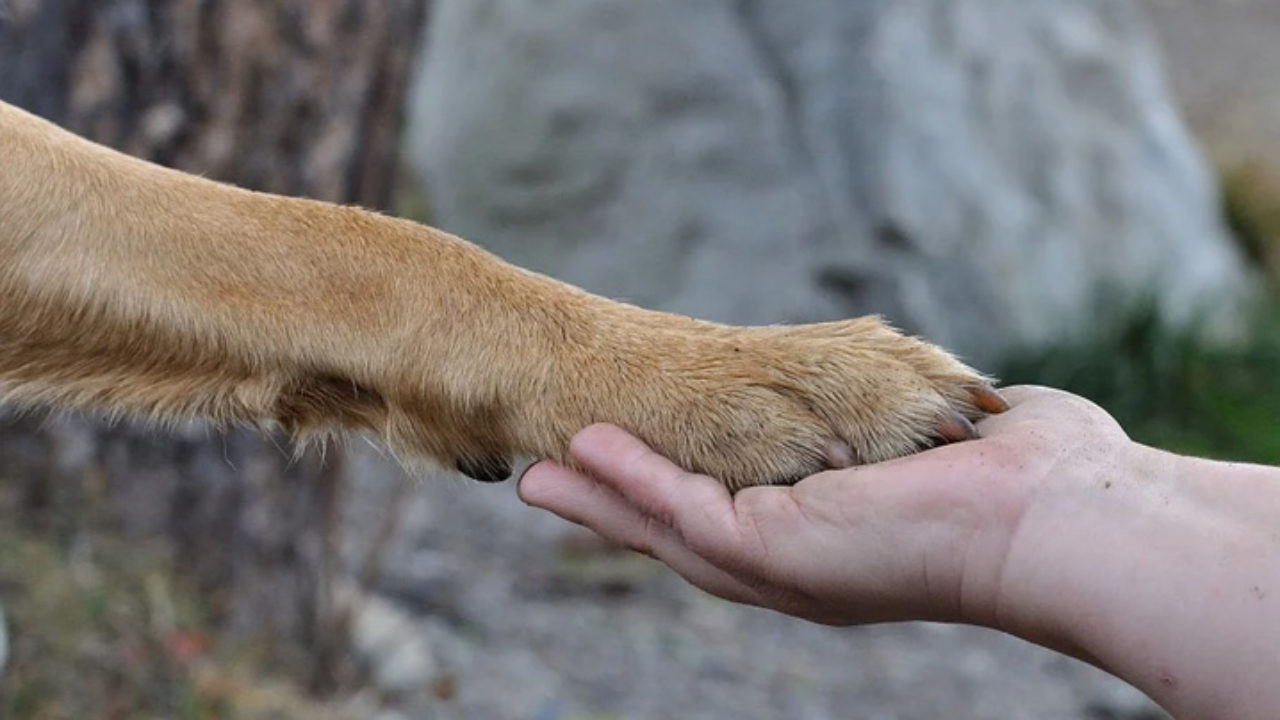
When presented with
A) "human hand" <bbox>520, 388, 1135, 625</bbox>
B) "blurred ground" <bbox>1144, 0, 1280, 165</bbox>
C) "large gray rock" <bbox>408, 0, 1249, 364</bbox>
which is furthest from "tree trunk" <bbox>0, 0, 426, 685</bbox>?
"blurred ground" <bbox>1144, 0, 1280, 165</bbox>

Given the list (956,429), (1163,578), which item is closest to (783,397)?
(956,429)

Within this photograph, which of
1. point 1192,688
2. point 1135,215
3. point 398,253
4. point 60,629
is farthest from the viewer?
point 1135,215

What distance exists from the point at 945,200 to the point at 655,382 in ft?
17.8

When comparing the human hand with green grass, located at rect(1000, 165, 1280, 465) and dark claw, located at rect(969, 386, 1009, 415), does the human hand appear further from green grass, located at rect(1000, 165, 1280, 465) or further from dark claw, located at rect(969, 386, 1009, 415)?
green grass, located at rect(1000, 165, 1280, 465)

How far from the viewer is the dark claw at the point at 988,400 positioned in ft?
8.00

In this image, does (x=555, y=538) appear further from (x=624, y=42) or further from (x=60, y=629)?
(x=60, y=629)

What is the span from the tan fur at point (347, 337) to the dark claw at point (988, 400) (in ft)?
0.25

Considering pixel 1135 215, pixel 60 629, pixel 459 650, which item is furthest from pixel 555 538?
pixel 1135 215

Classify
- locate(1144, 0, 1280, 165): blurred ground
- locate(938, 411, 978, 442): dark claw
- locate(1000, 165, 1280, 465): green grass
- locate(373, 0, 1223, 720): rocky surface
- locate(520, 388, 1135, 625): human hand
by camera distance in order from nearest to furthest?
locate(520, 388, 1135, 625): human hand
locate(938, 411, 978, 442): dark claw
locate(373, 0, 1223, 720): rocky surface
locate(1000, 165, 1280, 465): green grass
locate(1144, 0, 1280, 165): blurred ground

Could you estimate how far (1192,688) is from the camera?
193 cm

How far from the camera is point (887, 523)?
2137 millimetres

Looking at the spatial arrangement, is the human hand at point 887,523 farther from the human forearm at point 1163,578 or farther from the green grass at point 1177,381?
the green grass at point 1177,381

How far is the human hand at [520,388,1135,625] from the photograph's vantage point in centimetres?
211

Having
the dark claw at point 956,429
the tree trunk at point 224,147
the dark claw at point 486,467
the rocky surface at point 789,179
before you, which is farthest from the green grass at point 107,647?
the dark claw at point 956,429
